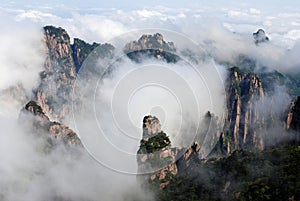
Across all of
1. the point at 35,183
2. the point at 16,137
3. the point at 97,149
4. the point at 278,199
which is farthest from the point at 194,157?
the point at 16,137

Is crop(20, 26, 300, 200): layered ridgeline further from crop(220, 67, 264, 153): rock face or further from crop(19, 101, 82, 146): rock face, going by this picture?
crop(19, 101, 82, 146): rock face

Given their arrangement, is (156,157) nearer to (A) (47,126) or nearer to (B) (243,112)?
(A) (47,126)

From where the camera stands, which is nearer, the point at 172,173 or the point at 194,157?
the point at 172,173

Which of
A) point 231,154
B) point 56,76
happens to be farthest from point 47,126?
point 56,76

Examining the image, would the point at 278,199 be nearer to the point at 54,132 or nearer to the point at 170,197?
the point at 170,197

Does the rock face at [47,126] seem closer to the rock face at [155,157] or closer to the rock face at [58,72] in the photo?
the rock face at [155,157]

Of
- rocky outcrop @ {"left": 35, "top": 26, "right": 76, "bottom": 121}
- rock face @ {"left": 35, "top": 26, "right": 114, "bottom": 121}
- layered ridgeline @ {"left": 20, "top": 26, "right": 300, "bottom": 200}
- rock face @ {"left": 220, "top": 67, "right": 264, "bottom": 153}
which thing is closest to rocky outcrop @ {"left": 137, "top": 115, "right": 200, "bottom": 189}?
layered ridgeline @ {"left": 20, "top": 26, "right": 300, "bottom": 200}
